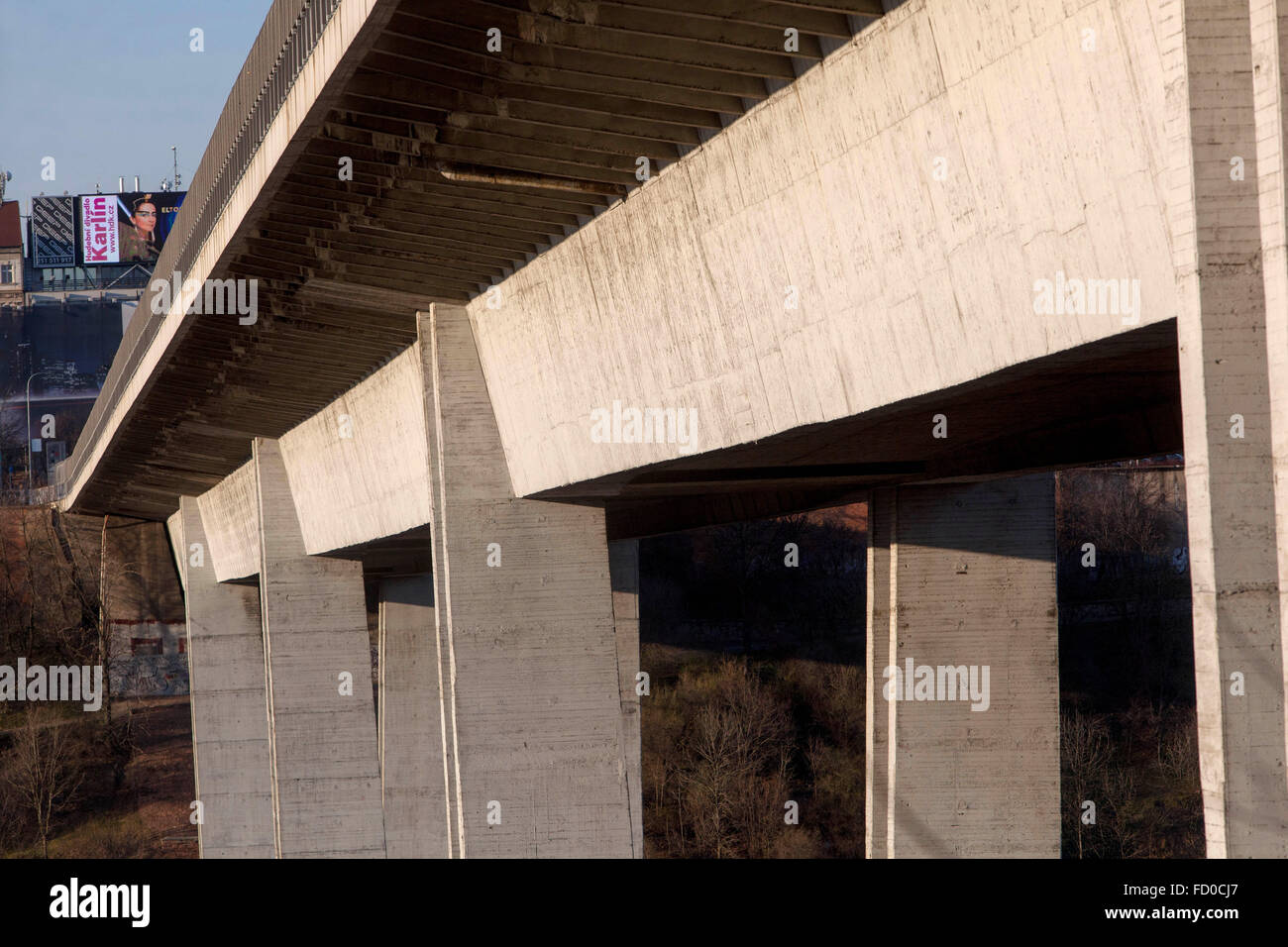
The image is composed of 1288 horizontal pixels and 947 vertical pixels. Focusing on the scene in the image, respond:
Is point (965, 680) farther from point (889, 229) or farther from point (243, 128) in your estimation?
point (243, 128)

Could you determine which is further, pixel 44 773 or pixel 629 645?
pixel 44 773

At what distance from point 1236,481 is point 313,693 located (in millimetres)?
24026

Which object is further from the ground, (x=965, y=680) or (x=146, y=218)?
(x=146, y=218)

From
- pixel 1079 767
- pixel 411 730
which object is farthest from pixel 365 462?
pixel 1079 767

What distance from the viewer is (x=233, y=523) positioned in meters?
35.2

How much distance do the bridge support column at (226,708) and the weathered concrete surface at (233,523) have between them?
1.03 meters

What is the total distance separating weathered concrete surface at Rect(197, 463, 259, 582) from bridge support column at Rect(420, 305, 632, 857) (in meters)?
16.8

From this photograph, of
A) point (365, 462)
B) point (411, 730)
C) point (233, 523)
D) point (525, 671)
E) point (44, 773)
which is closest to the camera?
point (525, 671)

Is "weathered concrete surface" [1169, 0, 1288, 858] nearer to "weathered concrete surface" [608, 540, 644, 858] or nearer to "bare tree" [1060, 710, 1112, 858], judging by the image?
"weathered concrete surface" [608, 540, 644, 858]

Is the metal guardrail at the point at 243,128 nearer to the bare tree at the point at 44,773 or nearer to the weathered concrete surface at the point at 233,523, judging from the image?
the weathered concrete surface at the point at 233,523

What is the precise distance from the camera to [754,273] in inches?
410

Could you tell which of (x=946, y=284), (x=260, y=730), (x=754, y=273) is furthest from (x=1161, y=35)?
(x=260, y=730)
